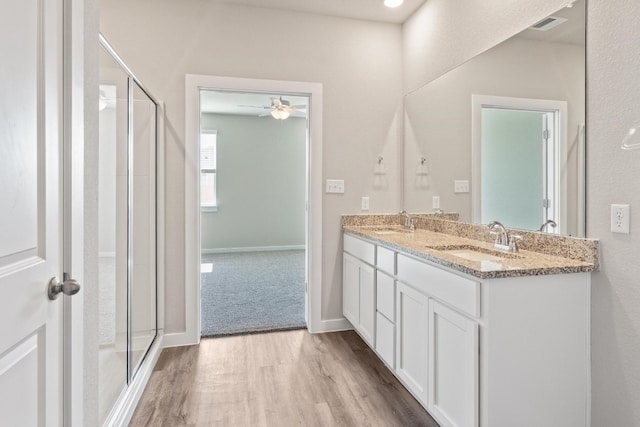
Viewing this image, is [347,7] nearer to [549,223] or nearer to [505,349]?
[549,223]

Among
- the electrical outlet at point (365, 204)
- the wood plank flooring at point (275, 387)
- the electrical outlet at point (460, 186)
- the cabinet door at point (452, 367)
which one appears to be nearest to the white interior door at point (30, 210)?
the wood plank flooring at point (275, 387)

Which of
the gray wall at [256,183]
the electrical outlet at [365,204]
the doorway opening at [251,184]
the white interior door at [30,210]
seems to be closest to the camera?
the white interior door at [30,210]

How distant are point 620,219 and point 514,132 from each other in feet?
2.64

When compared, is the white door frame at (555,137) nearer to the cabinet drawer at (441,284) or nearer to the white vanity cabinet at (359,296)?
the cabinet drawer at (441,284)

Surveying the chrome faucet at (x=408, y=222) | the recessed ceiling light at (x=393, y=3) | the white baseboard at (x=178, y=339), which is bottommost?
the white baseboard at (x=178, y=339)

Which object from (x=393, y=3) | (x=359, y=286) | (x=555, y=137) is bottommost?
(x=359, y=286)

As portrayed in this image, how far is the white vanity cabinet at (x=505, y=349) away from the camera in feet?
4.58

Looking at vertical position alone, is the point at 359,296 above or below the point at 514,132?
below

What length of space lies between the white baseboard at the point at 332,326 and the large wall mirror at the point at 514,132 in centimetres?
116

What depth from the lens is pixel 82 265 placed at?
3.88 feet

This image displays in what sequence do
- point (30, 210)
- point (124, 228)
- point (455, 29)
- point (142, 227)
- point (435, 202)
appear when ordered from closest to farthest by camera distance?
point (30, 210) < point (124, 228) < point (142, 227) < point (455, 29) < point (435, 202)

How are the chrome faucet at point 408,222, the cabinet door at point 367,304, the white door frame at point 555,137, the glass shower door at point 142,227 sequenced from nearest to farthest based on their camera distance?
the white door frame at point 555,137 → the glass shower door at point 142,227 → the cabinet door at point 367,304 → the chrome faucet at point 408,222

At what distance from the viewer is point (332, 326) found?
3078mm

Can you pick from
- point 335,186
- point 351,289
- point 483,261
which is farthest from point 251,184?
point 483,261
